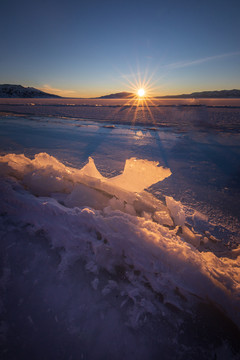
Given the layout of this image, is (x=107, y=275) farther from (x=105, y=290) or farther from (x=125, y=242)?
(x=125, y=242)

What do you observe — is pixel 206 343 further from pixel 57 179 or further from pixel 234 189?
pixel 234 189

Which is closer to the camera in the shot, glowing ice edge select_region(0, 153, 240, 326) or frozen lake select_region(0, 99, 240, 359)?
frozen lake select_region(0, 99, 240, 359)

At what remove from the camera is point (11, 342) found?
0.53 m

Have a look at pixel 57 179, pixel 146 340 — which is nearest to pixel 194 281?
pixel 146 340

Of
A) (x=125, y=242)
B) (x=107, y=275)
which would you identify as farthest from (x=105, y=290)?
(x=125, y=242)

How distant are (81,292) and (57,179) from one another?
0.87 meters

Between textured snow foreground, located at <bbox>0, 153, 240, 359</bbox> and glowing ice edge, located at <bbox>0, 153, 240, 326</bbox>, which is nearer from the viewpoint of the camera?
textured snow foreground, located at <bbox>0, 153, 240, 359</bbox>

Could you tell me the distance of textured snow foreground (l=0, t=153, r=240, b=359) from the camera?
0.56 m

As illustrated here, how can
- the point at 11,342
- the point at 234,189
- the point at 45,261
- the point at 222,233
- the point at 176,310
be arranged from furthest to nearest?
1. the point at 234,189
2. the point at 222,233
3. the point at 45,261
4. the point at 176,310
5. the point at 11,342

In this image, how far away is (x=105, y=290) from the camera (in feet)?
2.25

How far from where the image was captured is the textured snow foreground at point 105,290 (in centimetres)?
56

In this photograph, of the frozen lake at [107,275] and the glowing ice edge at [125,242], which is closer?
the frozen lake at [107,275]

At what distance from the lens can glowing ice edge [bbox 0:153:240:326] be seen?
0.69m

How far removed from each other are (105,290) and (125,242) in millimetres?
225
